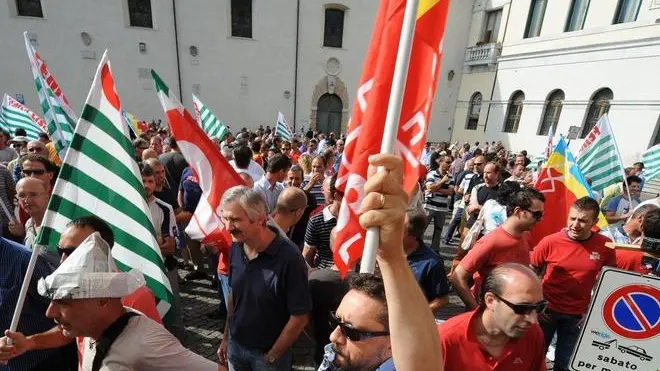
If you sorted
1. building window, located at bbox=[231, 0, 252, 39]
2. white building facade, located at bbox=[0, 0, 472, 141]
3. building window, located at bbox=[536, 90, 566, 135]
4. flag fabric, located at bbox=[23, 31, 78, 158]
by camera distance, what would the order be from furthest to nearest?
building window, located at bbox=[231, 0, 252, 39], white building facade, located at bbox=[0, 0, 472, 141], building window, located at bbox=[536, 90, 566, 135], flag fabric, located at bbox=[23, 31, 78, 158]

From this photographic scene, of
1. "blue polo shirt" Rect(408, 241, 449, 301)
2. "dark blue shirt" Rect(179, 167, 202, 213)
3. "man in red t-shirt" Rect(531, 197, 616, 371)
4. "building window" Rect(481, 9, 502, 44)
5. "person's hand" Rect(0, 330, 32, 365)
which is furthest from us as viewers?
"building window" Rect(481, 9, 502, 44)

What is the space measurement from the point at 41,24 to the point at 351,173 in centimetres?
2173

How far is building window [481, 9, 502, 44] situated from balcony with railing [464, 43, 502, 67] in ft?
2.28

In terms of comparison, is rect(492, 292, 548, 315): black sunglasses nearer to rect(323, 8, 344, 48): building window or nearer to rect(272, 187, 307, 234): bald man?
rect(272, 187, 307, 234): bald man

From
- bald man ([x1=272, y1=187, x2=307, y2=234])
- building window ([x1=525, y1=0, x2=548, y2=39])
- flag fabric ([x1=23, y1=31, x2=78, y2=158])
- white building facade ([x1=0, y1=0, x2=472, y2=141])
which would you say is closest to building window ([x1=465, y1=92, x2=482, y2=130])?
white building facade ([x1=0, y1=0, x2=472, y2=141])

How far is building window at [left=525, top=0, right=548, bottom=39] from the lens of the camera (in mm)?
16906

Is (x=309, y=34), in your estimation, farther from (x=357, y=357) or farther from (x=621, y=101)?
(x=357, y=357)

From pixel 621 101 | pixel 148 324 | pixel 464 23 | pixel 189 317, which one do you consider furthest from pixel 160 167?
pixel 464 23

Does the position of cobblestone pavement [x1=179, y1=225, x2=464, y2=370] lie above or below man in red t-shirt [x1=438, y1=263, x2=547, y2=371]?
below

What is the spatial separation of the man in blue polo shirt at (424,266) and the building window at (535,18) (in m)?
19.3

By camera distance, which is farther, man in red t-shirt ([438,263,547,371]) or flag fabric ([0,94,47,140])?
flag fabric ([0,94,47,140])

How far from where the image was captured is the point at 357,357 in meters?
1.33

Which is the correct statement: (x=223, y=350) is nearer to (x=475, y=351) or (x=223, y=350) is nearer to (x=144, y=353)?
(x=144, y=353)

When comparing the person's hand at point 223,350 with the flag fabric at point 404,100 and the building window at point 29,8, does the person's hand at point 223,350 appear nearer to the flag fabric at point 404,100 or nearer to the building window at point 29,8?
the flag fabric at point 404,100
